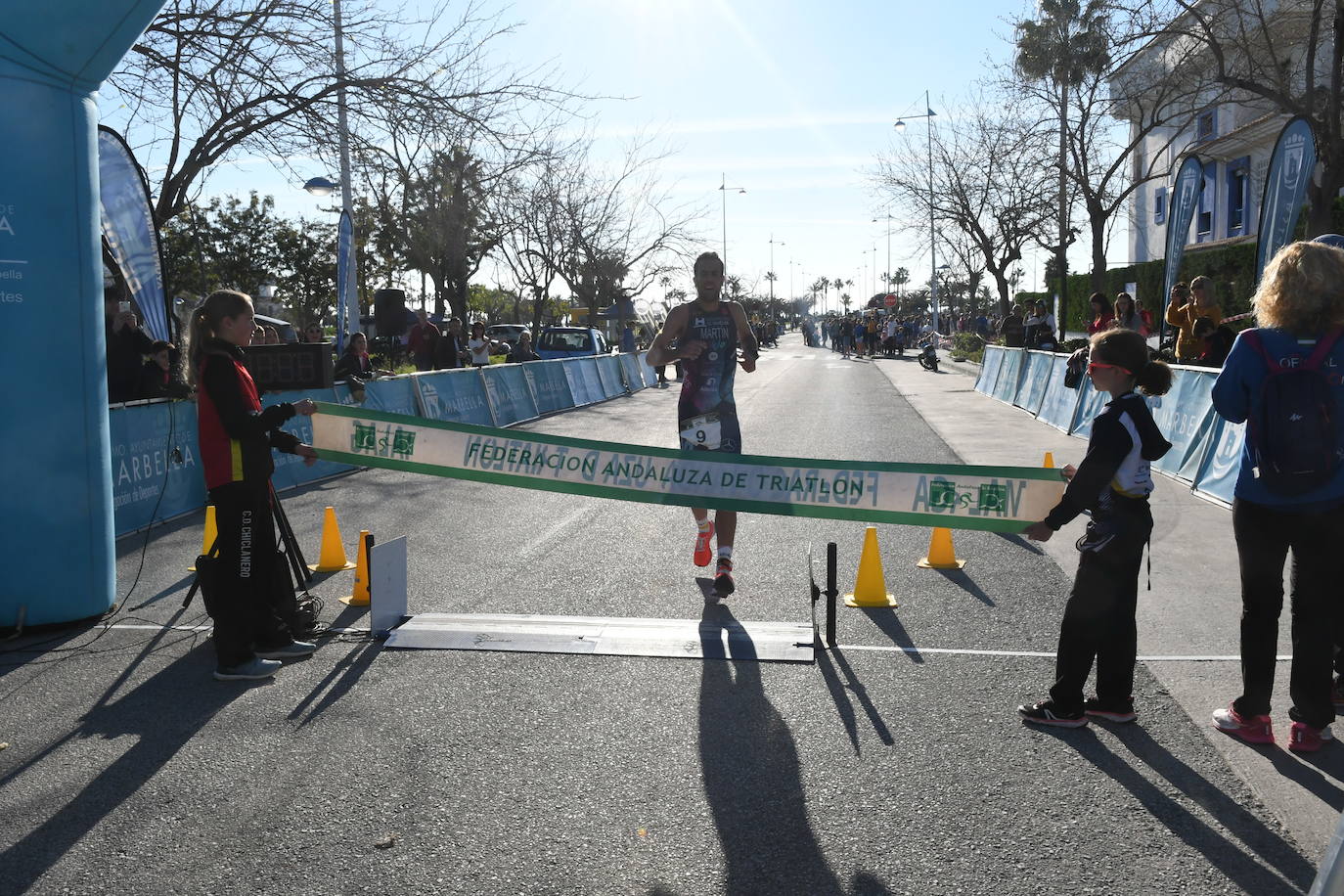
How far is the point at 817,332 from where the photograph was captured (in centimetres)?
9075

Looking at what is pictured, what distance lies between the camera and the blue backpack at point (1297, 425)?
4004mm

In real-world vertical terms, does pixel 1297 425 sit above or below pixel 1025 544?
above

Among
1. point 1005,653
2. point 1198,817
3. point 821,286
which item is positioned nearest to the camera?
point 1198,817

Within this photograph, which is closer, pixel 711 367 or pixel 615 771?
pixel 615 771

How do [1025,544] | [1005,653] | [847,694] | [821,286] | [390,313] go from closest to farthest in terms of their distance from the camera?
[847,694]
[1005,653]
[1025,544]
[390,313]
[821,286]

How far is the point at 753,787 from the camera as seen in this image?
3910 mm

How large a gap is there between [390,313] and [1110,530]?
27609 mm

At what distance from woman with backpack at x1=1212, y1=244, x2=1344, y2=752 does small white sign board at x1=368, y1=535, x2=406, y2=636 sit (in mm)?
4060

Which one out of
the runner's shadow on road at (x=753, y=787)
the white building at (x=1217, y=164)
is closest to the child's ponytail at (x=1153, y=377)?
the runner's shadow on road at (x=753, y=787)

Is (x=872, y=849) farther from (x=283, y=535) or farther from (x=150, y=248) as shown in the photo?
(x=150, y=248)

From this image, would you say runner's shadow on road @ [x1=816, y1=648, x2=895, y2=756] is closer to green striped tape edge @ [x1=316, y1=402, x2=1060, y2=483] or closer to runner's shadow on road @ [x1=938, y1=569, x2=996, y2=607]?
green striped tape edge @ [x1=316, y1=402, x2=1060, y2=483]

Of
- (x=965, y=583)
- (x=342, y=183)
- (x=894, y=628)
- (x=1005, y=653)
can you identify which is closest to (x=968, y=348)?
(x=342, y=183)

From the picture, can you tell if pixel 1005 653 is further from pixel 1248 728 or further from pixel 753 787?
pixel 753 787

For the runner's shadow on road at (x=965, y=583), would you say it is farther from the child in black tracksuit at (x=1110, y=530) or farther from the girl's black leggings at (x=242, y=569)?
the girl's black leggings at (x=242, y=569)
